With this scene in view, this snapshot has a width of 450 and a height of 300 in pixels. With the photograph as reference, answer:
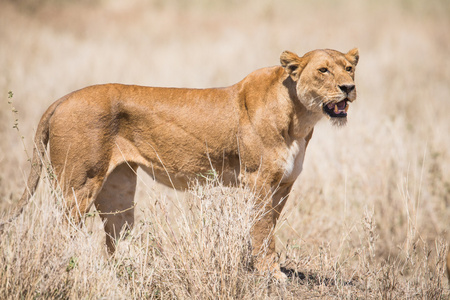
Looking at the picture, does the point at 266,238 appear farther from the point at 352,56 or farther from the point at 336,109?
the point at 352,56

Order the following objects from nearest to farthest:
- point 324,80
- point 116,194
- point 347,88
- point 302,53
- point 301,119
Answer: point 347,88 < point 324,80 < point 301,119 < point 116,194 < point 302,53

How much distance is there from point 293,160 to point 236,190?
679mm

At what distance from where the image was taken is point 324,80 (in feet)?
15.5

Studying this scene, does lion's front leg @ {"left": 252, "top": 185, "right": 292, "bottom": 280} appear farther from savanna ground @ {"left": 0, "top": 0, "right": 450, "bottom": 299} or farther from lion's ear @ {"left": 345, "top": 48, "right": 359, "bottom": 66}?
lion's ear @ {"left": 345, "top": 48, "right": 359, "bottom": 66}

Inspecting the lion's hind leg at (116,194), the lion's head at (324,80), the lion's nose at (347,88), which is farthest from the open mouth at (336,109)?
the lion's hind leg at (116,194)

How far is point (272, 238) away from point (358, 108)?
780cm

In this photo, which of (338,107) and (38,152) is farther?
(38,152)

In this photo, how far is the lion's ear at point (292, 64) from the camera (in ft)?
15.8

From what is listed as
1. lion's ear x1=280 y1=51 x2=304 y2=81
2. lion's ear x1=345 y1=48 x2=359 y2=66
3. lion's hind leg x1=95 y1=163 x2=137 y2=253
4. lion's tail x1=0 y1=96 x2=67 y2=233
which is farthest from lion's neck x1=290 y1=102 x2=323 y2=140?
lion's tail x1=0 y1=96 x2=67 y2=233

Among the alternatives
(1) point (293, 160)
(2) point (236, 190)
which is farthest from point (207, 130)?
(1) point (293, 160)

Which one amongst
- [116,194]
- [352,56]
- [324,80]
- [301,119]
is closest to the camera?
[324,80]

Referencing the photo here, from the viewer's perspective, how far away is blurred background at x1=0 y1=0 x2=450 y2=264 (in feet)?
26.0

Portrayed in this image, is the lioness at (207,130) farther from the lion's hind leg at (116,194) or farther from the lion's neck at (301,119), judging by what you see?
the lion's hind leg at (116,194)

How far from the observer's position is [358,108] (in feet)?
39.8
